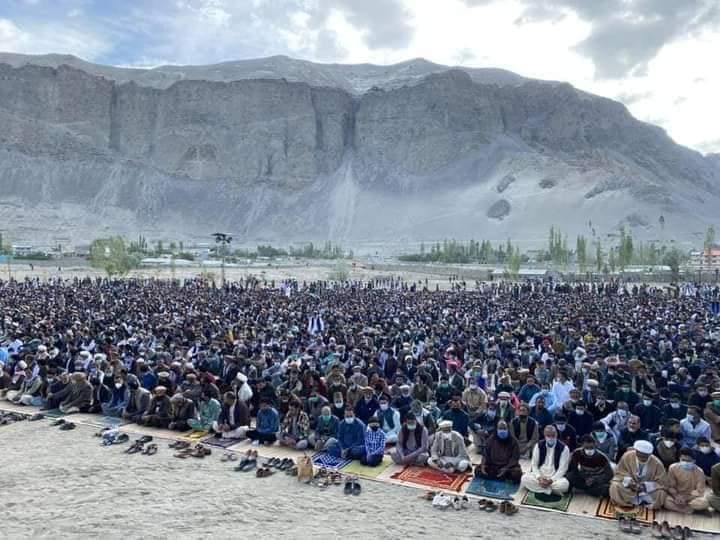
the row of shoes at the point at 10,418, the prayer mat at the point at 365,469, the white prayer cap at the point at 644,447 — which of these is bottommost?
the row of shoes at the point at 10,418

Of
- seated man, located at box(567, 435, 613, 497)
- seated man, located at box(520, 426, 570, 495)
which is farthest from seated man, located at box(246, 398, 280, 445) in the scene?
seated man, located at box(567, 435, 613, 497)

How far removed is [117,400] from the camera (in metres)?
11.1

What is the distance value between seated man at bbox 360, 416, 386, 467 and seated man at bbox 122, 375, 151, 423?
4.04m

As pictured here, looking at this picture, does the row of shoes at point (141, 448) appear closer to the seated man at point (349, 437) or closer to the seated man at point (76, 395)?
the seated man at point (76, 395)

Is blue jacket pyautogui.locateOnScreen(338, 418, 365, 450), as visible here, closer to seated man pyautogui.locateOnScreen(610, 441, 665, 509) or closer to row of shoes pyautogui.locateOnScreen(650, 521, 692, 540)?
seated man pyautogui.locateOnScreen(610, 441, 665, 509)

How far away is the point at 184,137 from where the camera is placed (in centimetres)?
12825

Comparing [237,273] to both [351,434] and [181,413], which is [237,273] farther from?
[351,434]

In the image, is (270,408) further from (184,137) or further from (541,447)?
(184,137)

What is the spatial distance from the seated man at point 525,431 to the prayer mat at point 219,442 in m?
4.01

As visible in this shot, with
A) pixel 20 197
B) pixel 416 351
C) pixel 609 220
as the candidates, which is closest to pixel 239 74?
pixel 20 197

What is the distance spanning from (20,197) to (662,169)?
12597 cm

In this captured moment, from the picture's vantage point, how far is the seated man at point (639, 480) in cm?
721

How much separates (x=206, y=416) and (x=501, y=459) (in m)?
4.66

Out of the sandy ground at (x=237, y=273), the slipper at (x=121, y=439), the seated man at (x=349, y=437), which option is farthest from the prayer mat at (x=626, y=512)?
the sandy ground at (x=237, y=273)
